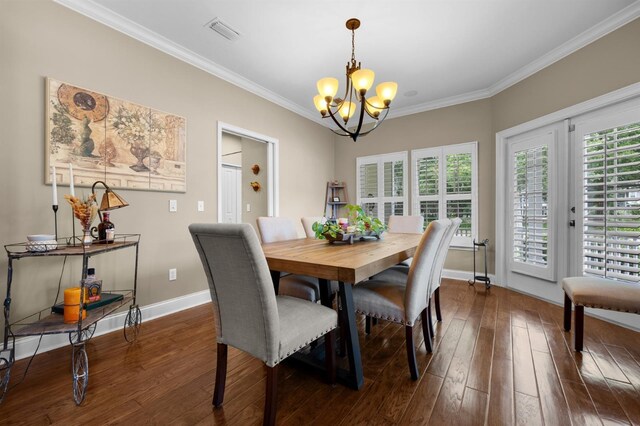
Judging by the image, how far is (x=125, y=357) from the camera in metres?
1.91

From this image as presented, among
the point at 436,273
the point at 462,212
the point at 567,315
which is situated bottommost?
the point at 567,315

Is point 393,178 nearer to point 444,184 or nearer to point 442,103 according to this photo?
point 444,184

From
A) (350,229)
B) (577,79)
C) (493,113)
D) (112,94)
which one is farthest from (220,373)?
(493,113)

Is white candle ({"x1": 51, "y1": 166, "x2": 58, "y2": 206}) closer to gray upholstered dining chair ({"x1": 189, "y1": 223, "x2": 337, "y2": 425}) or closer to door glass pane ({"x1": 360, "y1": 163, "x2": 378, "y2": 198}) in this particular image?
gray upholstered dining chair ({"x1": 189, "y1": 223, "x2": 337, "y2": 425})

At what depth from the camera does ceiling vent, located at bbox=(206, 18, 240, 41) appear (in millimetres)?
2434

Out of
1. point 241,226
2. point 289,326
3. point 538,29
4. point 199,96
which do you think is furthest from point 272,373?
point 538,29

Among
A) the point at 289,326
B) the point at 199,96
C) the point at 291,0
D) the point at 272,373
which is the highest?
the point at 291,0

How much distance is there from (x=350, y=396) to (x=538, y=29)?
353 centimetres

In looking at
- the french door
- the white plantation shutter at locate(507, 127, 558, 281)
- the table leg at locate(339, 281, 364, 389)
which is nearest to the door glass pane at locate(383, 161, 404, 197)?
the french door

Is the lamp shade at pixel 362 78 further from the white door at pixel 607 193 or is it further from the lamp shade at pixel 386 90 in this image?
the white door at pixel 607 193

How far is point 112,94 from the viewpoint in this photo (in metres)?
2.36

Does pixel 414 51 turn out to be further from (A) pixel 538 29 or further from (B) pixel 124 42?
(B) pixel 124 42

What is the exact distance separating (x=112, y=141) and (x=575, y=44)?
4.52 m

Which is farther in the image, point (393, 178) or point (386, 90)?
point (393, 178)
